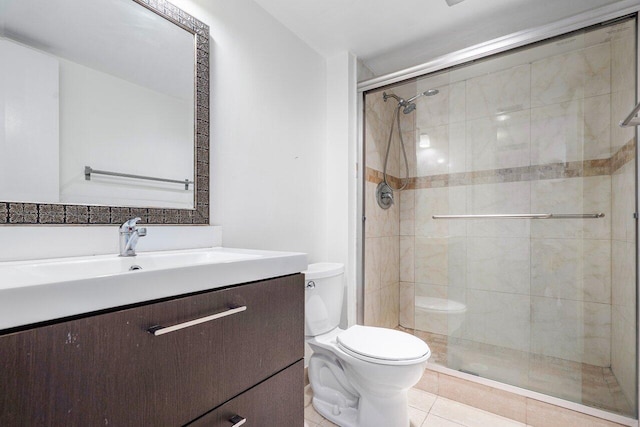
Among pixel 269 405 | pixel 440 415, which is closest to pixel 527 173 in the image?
pixel 440 415

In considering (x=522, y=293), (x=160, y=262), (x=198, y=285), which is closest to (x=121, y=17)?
(x=160, y=262)

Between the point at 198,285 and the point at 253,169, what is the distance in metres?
0.97

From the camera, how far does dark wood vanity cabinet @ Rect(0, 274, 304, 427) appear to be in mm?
523

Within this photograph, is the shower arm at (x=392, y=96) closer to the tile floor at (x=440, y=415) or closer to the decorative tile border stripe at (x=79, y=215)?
the decorative tile border stripe at (x=79, y=215)

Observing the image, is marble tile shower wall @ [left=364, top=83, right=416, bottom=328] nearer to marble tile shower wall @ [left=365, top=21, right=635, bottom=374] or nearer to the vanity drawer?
marble tile shower wall @ [left=365, top=21, right=635, bottom=374]

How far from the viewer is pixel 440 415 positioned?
1683mm

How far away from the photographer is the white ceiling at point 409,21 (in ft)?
5.62

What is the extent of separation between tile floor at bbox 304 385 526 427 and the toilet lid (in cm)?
44

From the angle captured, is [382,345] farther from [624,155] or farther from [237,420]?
[624,155]

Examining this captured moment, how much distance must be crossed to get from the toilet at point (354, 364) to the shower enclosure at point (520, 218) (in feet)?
1.93

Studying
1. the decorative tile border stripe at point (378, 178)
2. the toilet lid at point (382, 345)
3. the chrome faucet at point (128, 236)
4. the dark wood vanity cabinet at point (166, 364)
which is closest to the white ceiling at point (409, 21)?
the decorative tile border stripe at point (378, 178)

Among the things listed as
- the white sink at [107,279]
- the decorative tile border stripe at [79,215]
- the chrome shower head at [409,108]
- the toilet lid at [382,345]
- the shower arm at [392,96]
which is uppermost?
the shower arm at [392,96]

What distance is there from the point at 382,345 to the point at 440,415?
23.0 inches

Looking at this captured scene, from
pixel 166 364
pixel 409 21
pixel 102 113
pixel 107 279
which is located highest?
pixel 409 21
